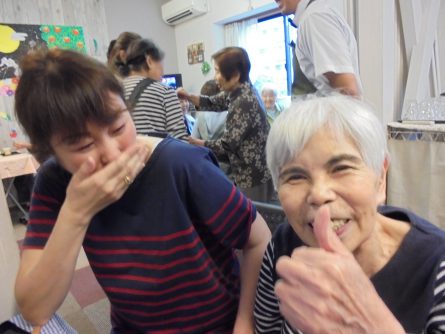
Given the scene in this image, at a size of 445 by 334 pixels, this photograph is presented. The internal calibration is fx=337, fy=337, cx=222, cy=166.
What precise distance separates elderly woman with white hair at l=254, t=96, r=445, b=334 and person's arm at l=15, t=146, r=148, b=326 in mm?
316

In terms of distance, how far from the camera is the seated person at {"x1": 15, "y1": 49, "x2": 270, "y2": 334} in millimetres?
683

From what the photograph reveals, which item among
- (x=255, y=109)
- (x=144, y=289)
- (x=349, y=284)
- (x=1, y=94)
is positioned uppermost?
(x=1, y=94)

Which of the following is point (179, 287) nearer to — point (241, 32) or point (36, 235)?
point (36, 235)

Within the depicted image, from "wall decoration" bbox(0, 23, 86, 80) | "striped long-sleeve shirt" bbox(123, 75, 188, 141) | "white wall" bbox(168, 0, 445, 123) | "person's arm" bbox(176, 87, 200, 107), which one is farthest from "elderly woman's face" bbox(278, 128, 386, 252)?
"wall decoration" bbox(0, 23, 86, 80)

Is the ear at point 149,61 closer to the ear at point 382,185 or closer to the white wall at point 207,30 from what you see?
the ear at point 382,185

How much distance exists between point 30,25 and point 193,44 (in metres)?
2.26

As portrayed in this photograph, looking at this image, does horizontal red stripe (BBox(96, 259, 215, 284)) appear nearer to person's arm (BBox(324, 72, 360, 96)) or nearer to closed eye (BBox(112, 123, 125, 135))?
closed eye (BBox(112, 123, 125, 135))

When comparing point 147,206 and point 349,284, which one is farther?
point 147,206

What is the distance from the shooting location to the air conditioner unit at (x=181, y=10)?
4.95 m

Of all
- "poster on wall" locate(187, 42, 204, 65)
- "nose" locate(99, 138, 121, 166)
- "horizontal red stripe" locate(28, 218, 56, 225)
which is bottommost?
"horizontal red stripe" locate(28, 218, 56, 225)

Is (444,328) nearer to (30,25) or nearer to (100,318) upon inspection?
(100,318)

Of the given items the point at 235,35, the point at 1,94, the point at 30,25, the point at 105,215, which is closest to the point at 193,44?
the point at 235,35

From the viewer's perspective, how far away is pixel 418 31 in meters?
2.00

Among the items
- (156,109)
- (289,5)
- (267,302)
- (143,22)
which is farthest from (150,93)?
(143,22)
